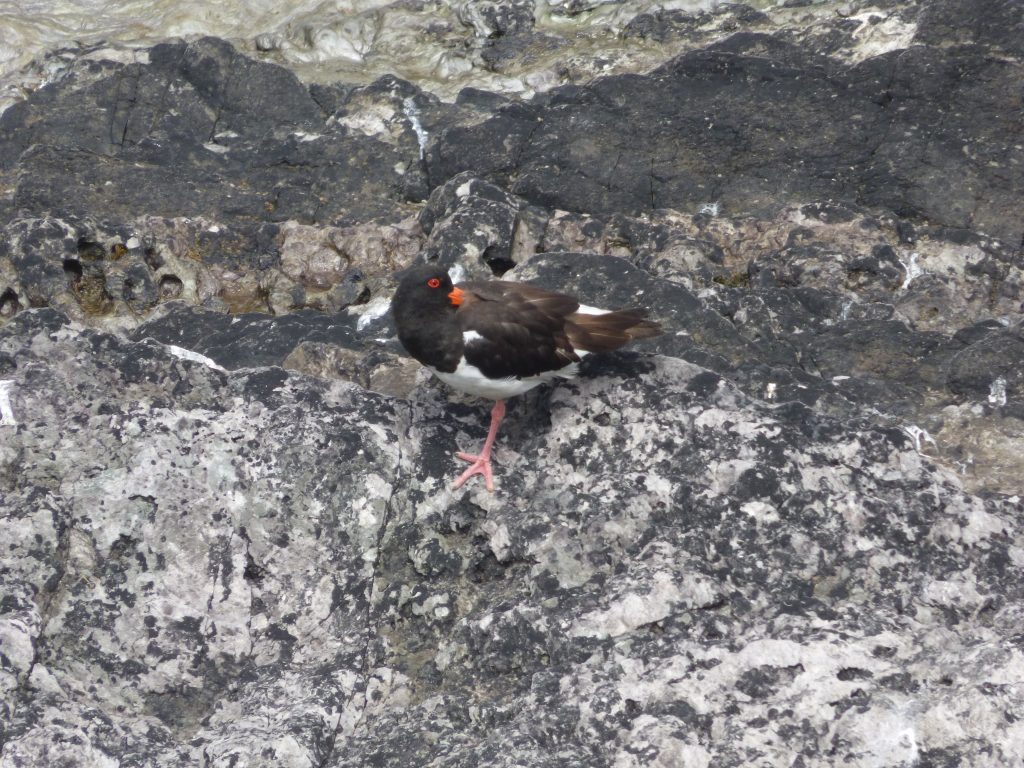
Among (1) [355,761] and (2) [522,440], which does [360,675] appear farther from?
(2) [522,440]

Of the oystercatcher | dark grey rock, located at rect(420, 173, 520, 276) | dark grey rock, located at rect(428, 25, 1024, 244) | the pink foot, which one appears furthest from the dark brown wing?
dark grey rock, located at rect(428, 25, 1024, 244)

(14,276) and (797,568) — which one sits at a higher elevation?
(797,568)

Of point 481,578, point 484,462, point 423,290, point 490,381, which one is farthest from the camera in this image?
point 423,290

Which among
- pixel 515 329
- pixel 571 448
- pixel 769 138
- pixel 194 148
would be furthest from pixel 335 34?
pixel 571 448

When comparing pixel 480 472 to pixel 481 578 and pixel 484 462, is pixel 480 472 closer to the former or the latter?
pixel 484 462

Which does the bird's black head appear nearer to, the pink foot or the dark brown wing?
Answer: the dark brown wing

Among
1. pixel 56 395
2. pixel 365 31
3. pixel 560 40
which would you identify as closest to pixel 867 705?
pixel 56 395

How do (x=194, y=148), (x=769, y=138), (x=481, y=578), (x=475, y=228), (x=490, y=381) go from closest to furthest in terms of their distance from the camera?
(x=481, y=578)
(x=490, y=381)
(x=475, y=228)
(x=769, y=138)
(x=194, y=148)
